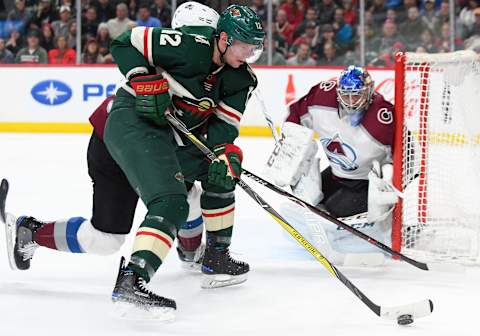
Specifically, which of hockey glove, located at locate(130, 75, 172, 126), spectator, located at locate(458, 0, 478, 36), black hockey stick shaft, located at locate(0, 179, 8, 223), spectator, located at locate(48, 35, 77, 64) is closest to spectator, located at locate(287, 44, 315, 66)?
spectator, located at locate(458, 0, 478, 36)

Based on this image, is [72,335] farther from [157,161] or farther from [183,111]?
[183,111]

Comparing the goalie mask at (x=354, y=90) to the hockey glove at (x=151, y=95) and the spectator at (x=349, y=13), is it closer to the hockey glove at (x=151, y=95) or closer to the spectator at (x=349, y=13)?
the hockey glove at (x=151, y=95)

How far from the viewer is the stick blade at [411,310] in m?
2.55

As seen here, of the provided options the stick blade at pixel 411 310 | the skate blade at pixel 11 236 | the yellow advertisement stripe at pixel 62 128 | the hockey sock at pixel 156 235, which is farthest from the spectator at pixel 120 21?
the stick blade at pixel 411 310

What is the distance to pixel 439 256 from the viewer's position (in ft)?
11.2

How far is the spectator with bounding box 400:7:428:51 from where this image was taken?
7762 mm

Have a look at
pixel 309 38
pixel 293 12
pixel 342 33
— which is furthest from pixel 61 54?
pixel 342 33

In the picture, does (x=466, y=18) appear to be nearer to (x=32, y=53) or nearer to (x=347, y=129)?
(x=32, y=53)

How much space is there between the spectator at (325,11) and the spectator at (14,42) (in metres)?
2.67

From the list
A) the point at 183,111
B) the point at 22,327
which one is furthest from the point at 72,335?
the point at 183,111

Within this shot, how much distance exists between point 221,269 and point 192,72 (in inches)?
27.8

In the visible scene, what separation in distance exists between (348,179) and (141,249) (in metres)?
1.48

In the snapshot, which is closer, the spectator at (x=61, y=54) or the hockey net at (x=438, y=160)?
the hockey net at (x=438, y=160)

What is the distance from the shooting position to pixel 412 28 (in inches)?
307
